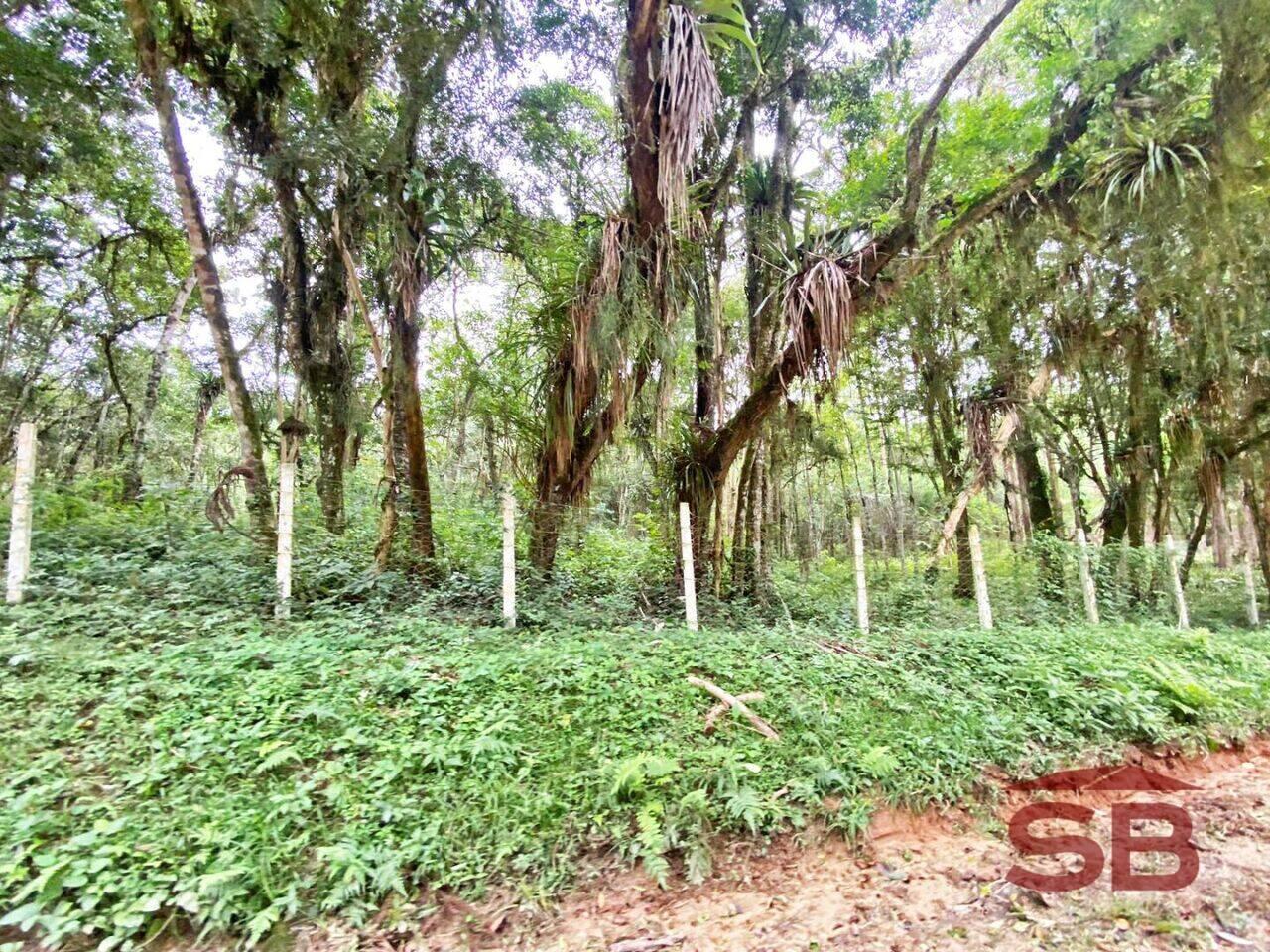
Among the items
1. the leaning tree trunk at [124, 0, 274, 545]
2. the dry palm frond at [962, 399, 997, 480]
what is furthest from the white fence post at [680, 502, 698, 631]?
the dry palm frond at [962, 399, 997, 480]

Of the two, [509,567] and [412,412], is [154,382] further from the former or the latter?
[509,567]

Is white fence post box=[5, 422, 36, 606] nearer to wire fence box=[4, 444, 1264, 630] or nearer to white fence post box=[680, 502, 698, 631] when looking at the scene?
wire fence box=[4, 444, 1264, 630]

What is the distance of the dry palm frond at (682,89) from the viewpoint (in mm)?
4242

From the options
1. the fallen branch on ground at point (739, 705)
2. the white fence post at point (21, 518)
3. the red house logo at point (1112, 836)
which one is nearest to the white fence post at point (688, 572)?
the fallen branch on ground at point (739, 705)

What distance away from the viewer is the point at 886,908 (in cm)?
227

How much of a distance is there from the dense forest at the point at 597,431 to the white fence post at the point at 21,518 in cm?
2

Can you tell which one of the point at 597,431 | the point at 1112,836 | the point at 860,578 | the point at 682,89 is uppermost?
the point at 682,89

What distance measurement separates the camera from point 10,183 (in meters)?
6.64

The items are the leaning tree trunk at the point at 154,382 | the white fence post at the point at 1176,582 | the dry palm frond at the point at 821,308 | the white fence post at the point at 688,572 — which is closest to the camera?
the dry palm frond at the point at 821,308

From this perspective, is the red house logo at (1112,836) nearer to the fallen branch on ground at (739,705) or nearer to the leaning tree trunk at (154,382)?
the fallen branch on ground at (739,705)

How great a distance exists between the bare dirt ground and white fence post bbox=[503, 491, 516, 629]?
2.41 meters

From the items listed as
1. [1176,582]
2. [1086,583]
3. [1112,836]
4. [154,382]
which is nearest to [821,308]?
[1112,836]

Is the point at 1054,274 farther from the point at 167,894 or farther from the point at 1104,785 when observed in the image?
the point at 167,894

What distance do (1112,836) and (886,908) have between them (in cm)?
136
